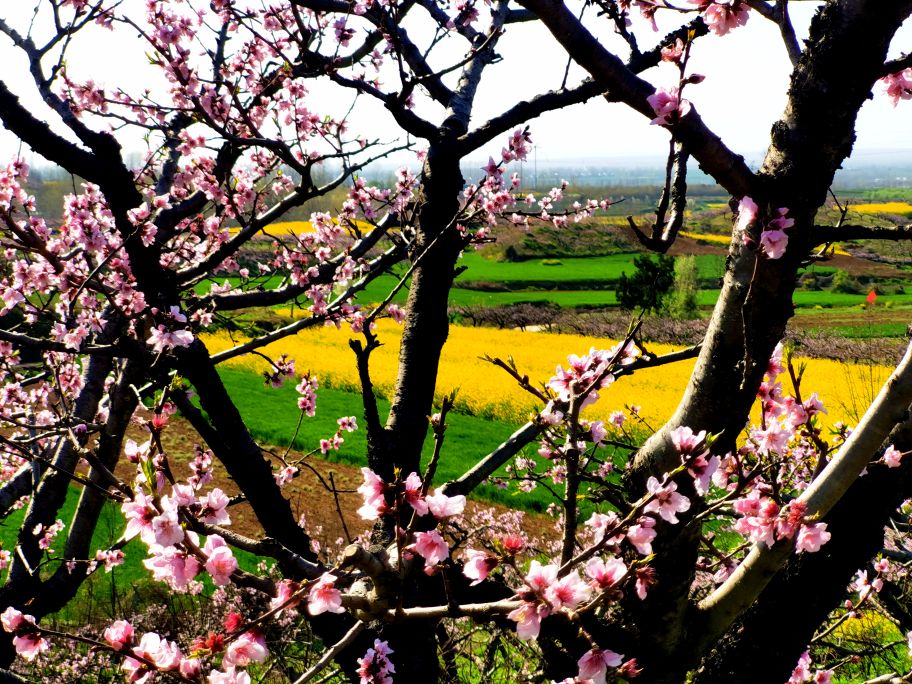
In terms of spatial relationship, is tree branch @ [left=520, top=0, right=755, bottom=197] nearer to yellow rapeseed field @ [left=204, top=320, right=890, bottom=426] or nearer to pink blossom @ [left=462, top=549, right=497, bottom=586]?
pink blossom @ [left=462, top=549, right=497, bottom=586]

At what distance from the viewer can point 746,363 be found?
1504 mm

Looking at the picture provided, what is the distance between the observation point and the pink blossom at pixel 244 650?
4.73ft

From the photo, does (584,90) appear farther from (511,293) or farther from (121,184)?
(511,293)

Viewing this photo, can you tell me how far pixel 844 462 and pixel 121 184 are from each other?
2.91 m

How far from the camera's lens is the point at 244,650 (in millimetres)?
1463

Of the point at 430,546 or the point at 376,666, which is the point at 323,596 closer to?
the point at 430,546

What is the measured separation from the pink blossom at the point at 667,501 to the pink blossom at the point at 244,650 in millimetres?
947

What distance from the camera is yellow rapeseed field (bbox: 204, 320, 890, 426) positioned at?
18953mm

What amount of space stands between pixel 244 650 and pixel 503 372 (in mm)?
21038

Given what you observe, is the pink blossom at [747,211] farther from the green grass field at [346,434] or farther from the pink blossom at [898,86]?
the green grass field at [346,434]

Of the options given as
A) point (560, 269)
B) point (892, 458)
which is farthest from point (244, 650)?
point (560, 269)

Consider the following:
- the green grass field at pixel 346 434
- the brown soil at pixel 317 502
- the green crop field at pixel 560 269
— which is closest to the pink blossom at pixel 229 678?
the brown soil at pixel 317 502

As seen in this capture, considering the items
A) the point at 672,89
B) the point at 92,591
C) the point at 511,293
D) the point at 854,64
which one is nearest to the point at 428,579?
the point at 672,89

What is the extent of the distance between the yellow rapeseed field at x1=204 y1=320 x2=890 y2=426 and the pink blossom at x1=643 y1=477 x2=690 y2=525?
13.9 m
